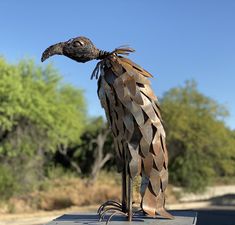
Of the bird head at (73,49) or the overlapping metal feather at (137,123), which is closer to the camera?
the overlapping metal feather at (137,123)

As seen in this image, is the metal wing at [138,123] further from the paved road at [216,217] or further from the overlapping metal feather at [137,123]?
the paved road at [216,217]

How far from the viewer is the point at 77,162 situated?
32.4 metres

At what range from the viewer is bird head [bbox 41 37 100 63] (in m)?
7.10

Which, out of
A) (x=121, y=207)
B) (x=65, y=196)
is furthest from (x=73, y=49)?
(x=65, y=196)

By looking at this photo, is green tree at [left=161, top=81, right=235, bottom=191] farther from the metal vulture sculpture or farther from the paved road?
the metal vulture sculpture

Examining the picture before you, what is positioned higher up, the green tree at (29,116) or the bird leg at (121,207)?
the green tree at (29,116)

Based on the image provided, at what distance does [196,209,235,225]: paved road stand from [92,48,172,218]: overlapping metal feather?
10399mm

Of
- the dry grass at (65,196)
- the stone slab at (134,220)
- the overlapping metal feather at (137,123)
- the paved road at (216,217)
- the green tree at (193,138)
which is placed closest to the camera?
the stone slab at (134,220)

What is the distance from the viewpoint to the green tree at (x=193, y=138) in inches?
1070

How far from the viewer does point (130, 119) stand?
6.84 m

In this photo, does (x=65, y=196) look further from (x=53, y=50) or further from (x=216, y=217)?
(x=53, y=50)

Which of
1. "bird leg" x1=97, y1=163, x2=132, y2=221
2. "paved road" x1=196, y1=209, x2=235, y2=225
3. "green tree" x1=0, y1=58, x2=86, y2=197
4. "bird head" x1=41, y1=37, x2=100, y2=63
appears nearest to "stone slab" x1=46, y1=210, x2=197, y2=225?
"bird leg" x1=97, y1=163, x2=132, y2=221

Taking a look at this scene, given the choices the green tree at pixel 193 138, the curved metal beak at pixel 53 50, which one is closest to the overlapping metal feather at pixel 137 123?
the curved metal beak at pixel 53 50

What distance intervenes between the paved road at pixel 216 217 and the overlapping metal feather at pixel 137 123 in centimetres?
1040
